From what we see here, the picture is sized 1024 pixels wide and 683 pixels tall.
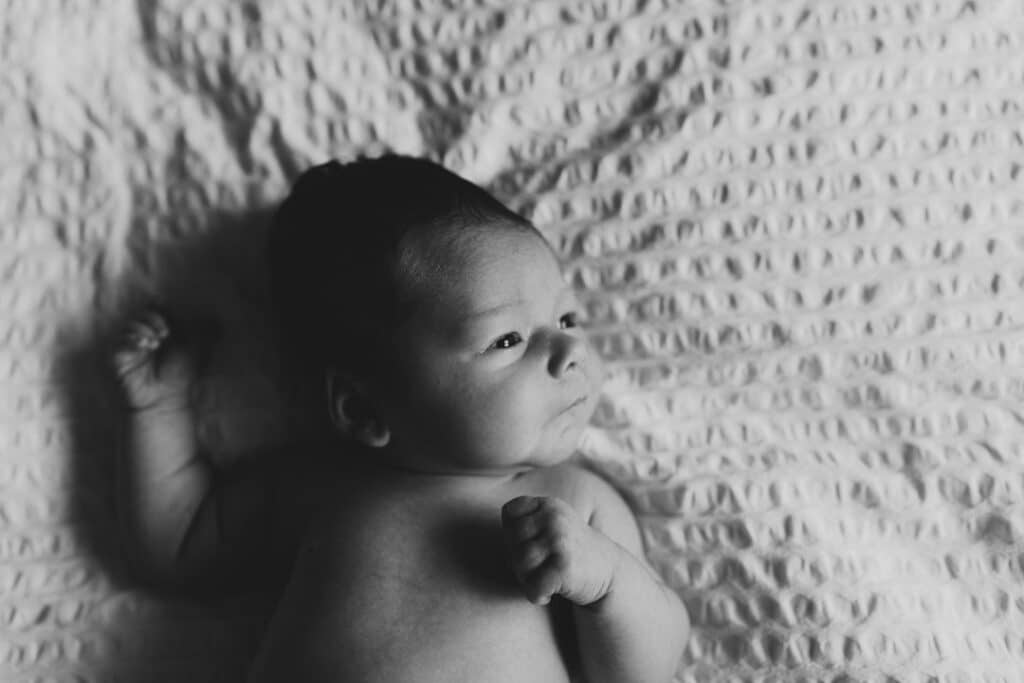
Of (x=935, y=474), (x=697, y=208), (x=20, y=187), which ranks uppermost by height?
(x=20, y=187)

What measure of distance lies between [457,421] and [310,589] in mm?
217

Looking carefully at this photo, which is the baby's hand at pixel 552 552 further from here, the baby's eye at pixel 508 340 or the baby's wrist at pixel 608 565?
the baby's eye at pixel 508 340

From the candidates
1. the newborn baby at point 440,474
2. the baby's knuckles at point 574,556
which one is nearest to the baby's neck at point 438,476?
the newborn baby at point 440,474

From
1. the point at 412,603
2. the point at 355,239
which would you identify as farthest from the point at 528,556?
the point at 355,239

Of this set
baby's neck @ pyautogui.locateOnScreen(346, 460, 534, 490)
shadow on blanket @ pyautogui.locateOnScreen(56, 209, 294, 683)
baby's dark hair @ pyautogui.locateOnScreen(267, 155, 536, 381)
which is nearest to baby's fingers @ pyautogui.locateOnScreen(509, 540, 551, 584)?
baby's neck @ pyautogui.locateOnScreen(346, 460, 534, 490)

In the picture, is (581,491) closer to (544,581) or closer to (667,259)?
(544,581)

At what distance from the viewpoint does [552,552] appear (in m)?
0.91

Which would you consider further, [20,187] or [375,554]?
[20,187]

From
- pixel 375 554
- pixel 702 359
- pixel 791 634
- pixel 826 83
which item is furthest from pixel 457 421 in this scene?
pixel 826 83

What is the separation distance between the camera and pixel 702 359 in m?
1.12

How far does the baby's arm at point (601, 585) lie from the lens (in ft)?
3.00

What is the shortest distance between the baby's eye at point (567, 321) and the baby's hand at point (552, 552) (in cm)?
19

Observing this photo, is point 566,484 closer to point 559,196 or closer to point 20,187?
point 559,196

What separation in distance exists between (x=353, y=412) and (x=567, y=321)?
0.76 ft
